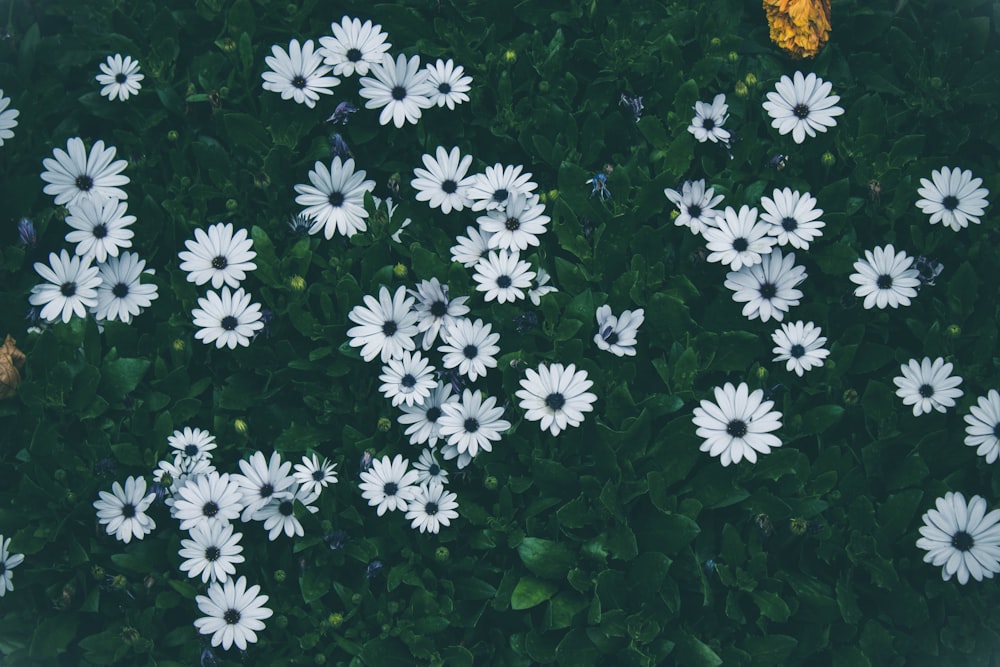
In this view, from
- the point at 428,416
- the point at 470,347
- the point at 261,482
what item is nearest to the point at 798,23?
the point at 470,347

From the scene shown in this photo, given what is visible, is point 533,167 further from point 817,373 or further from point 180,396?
point 180,396

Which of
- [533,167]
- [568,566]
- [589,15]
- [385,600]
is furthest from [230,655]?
[589,15]

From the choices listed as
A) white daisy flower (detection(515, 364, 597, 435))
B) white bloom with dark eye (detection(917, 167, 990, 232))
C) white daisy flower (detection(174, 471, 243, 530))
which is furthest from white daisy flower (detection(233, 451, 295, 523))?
white bloom with dark eye (detection(917, 167, 990, 232))

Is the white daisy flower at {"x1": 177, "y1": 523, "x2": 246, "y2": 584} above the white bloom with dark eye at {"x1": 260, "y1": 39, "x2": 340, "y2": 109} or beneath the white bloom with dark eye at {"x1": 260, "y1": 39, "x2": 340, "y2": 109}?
beneath

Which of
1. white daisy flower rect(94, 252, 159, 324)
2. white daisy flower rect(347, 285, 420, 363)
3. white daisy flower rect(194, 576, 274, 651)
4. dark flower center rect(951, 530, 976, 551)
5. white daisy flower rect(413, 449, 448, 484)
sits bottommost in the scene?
white daisy flower rect(194, 576, 274, 651)

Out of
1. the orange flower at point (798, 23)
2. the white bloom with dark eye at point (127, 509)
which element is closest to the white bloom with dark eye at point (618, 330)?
the orange flower at point (798, 23)

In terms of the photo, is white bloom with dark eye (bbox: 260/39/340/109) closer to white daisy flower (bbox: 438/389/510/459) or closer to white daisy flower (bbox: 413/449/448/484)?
white daisy flower (bbox: 438/389/510/459)
